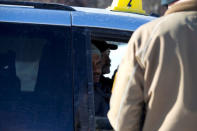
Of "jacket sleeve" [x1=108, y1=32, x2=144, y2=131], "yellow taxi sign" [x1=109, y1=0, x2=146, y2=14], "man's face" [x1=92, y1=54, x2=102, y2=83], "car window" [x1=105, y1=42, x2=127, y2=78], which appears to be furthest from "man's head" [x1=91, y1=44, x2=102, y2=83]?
"jacket sleeve" [x1=108, y1=32, x2=144, y2=131]

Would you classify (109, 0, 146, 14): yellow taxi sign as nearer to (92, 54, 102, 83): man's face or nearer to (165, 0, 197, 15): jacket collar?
(92, 54, 102, 83): man's face

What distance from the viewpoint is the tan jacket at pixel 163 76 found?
5.61 ft

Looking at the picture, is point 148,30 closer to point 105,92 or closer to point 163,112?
point 163,112

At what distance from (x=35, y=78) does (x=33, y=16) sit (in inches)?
14.0

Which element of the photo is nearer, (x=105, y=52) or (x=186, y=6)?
(x=186, y=6)

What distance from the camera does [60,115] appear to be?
232 cm

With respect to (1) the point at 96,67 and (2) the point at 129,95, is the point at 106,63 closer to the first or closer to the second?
(1) the point at 96,67

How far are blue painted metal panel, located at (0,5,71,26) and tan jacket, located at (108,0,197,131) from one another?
31.5 inches

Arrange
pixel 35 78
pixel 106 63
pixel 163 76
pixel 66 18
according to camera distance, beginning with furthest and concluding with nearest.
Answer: pixel 106 63 < pixel 66 18 < pixel 35 78 < pixel 163 76

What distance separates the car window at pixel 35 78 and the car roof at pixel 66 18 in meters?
0.04

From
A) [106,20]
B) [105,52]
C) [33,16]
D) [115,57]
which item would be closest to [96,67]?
[105,52]

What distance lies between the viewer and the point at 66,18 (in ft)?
8.25

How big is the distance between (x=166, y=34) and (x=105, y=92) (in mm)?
1485

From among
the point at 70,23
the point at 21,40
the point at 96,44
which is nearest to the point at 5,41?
the point at 21,40
